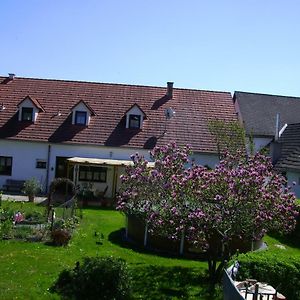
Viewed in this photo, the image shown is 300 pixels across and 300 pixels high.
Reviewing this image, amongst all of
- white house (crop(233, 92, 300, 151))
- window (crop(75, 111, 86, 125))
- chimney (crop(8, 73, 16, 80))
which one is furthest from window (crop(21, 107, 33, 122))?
white house (crop(233, 92, 300, 151))

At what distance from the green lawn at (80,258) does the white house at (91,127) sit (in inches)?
499

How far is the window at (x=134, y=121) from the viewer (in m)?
35.8

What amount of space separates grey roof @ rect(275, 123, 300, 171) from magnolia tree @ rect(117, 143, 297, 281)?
19845 millimetres

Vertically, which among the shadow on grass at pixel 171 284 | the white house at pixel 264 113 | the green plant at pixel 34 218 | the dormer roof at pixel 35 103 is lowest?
the shadow on grass at pixel 171 284

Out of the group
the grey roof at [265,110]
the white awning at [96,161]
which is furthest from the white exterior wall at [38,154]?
the grey roof at [265,110]

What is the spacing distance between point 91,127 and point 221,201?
897 inches

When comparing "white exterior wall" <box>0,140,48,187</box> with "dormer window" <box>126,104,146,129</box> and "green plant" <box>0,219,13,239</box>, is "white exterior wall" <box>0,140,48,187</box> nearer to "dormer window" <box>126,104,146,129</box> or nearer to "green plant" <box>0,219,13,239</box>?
"dormer window" <box>126,104,146,129</box>

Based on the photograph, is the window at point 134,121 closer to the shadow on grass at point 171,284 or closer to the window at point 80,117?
the window at point 80,117

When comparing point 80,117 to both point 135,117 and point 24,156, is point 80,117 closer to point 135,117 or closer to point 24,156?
point 135,117

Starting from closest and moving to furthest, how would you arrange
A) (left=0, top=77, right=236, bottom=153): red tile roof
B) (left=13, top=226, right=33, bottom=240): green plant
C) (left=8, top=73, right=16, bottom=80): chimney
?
(left=13, top=226, right=33, bottom=240): green plant
(left=0, top=77, right=236, bottom=153): red tile roof
(left=8, top=73, right=16, bottom=80): chimney

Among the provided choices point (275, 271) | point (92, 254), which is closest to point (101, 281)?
point (275, 271)

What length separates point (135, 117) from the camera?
35.8 m

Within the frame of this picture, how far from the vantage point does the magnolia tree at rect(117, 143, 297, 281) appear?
1360 cm

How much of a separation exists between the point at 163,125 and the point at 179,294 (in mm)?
22990
